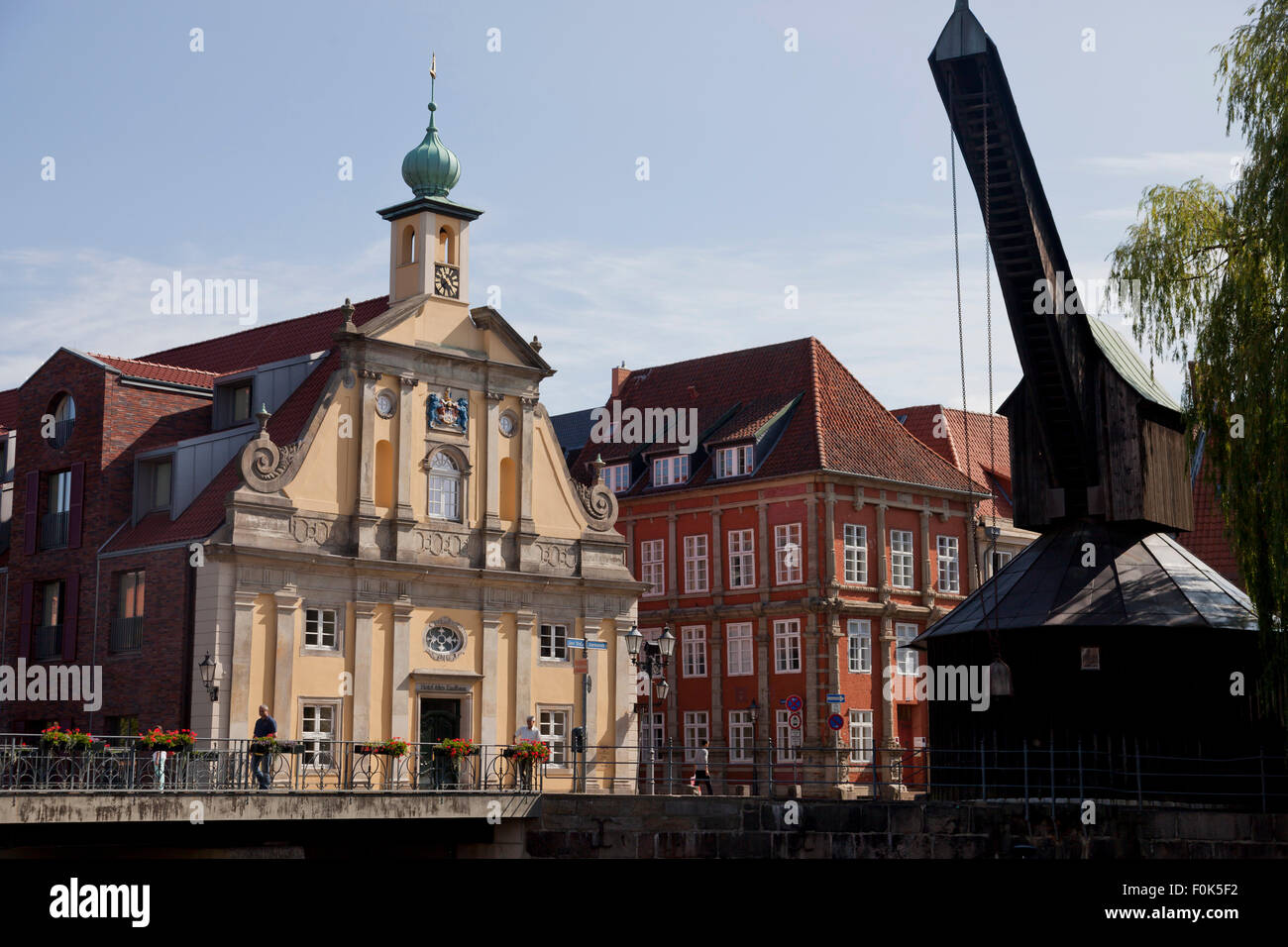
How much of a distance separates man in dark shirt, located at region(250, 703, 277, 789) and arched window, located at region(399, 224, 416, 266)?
14.2 meters

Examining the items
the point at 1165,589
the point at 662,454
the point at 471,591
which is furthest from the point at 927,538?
the point at 1165,589

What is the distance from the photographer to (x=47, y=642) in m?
39.9

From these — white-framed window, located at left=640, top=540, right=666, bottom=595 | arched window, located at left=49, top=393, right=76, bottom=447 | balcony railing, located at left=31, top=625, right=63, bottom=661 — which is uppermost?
arched window, located at left=49, top=393, right=76, bottom=447

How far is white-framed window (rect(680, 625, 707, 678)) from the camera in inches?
2068

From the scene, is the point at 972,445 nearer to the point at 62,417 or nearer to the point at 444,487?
the point at 444,487

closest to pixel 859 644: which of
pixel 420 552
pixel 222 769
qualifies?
pixel 420 552

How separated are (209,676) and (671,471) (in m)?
22.2

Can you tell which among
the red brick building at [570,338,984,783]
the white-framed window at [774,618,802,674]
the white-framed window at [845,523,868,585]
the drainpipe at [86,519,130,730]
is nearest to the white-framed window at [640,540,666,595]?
the red brick building at [570,338,984,783]

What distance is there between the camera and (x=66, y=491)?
→ 134 feet

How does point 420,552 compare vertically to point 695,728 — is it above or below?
above

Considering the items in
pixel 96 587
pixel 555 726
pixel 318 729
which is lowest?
pixel 318 729

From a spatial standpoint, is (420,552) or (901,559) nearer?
(420,552)

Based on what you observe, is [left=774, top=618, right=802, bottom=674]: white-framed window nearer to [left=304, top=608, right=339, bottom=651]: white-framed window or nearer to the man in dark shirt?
[left=304, top=608, right=339, bottom=651]: white-framed window
